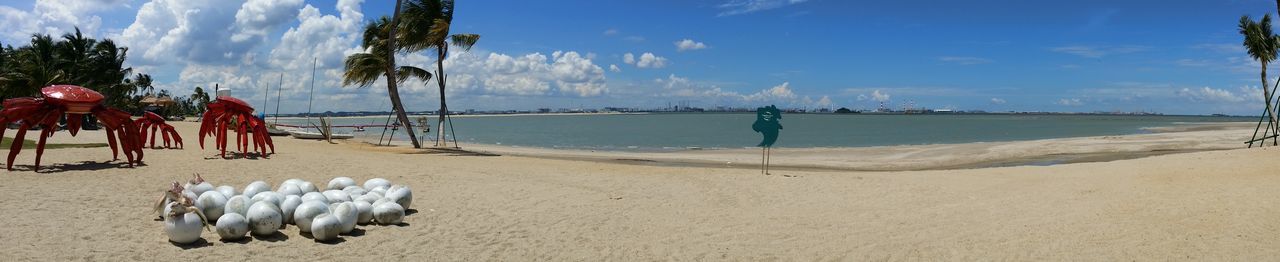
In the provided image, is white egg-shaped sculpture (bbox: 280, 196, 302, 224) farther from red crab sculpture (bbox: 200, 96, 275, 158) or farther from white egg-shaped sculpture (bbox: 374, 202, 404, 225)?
red crab sculpture (bbox: 200, 96, 275, 158)

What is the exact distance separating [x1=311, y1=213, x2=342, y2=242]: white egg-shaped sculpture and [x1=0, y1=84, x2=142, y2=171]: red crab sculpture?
6.83 m

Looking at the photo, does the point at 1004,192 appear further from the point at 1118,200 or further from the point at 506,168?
the point at 506,168

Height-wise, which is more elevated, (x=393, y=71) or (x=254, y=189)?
(x=393, y=71)


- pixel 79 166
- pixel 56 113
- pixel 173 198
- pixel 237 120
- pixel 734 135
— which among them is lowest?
pixel 734 135

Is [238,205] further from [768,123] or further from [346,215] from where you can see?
[768,123]

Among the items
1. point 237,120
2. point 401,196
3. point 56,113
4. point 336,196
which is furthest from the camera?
point 237,120

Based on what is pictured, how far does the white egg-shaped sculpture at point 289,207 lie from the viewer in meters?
6.86

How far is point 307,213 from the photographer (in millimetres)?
6543

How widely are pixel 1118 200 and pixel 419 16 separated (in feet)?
63.1

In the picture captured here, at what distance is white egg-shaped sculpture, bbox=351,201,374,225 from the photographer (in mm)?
7121

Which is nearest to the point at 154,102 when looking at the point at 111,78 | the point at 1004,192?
the point at 111,78

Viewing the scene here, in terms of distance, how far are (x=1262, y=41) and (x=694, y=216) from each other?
2869 cm

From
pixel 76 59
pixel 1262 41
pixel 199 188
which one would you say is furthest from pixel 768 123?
pixel 76 59

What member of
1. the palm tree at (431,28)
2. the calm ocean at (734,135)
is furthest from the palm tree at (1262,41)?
the palm tree at (431,28)
